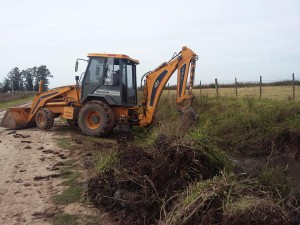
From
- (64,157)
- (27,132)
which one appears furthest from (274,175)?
(27,132)

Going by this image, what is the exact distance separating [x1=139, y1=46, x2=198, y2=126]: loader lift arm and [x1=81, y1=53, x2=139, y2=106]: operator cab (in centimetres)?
70

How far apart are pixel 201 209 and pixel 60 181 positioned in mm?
3811

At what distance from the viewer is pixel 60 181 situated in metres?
7.66

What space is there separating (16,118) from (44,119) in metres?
1.48

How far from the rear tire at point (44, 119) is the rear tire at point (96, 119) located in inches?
70.9

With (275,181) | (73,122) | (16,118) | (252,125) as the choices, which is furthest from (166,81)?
(275,181)

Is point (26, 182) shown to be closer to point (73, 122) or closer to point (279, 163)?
point (279, 163)

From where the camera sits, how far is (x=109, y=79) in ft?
43.5

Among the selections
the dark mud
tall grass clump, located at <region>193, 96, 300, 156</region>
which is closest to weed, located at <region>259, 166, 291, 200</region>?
the dark mud

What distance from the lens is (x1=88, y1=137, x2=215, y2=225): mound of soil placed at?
5668 mm

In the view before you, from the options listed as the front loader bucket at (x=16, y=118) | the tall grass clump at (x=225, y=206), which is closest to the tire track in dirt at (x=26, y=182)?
the tall grass clump at (x=225, y=206)

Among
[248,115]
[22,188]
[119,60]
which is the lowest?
[22,188]

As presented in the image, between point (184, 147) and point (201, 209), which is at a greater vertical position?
point (184, 147)

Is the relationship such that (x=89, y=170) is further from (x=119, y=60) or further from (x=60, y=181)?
(x=119, y=60)
